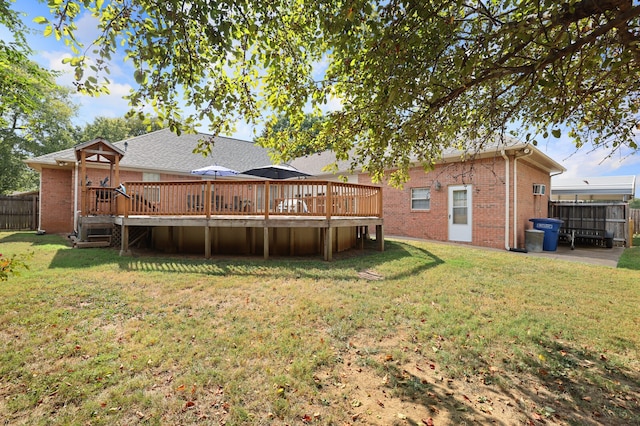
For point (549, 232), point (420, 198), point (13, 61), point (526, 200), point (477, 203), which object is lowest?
point (549, 232)

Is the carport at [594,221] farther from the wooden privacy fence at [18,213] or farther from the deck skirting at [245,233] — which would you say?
the wooden privacy fence at [18,213]

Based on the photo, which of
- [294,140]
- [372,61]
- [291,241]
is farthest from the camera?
[291,241]

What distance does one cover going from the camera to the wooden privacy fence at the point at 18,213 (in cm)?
1436

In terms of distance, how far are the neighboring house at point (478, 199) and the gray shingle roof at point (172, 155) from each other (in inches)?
259

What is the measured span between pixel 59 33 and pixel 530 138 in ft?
19.3

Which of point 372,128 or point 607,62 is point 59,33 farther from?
point 607,62

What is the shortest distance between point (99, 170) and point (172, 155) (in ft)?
10.8

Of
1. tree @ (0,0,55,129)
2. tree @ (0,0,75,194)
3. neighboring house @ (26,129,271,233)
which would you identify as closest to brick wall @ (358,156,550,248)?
neighboring house @ (26,129,271,233)

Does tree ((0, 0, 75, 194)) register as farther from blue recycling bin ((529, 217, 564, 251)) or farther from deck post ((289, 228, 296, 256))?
blue recycling bin ((529, 217, 564, 251))

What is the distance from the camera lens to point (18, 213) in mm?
14625

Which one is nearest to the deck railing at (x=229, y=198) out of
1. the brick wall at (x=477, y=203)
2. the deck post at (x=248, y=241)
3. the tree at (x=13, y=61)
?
the deck post at (x=248, y=241)

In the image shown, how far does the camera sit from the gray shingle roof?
13409 millimetres

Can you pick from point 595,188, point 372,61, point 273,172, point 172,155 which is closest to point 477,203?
point 273,172

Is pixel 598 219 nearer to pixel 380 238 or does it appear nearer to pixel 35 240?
pixel 380 238
